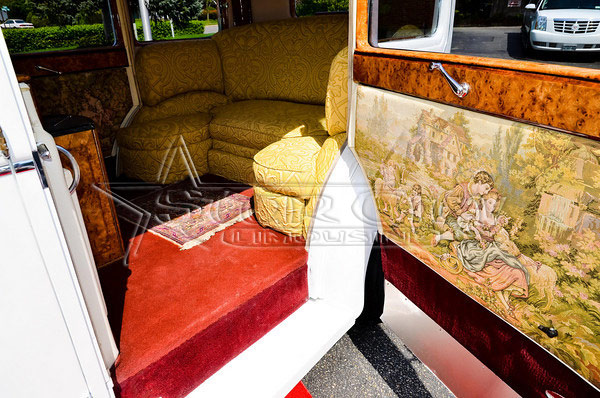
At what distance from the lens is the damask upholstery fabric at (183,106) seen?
2.97m

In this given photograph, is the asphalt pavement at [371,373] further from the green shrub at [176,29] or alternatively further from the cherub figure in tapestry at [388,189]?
the green shrub at [176,29]

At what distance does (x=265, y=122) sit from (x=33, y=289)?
6.22ft

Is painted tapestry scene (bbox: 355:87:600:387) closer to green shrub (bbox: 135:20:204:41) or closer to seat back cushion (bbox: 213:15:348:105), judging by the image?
seat back cushion (bbox: 213:15:348:105)

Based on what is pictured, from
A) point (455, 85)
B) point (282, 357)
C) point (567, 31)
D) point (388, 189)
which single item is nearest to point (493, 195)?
point (455, 85)

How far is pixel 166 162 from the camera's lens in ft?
8.86

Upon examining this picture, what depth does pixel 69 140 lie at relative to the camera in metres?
1.49

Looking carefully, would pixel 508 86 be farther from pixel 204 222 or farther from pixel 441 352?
pixel 204 222

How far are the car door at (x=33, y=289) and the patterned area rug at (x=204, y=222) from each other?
3.04 ft

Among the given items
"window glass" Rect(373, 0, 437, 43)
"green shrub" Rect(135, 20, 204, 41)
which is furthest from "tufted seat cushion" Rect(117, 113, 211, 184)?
"green shrub" Rect(135, 20, 204, 41)

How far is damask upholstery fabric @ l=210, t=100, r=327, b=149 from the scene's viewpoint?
2393mm

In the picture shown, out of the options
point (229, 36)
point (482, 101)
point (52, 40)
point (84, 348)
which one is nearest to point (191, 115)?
point (229, 36)

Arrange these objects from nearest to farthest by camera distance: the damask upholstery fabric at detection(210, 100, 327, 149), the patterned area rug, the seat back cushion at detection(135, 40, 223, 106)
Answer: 1. the patterned area rug
2. the damask upholstery fabric at detection(210, 100, 327, 149)
3. the seat back cushion at detection(135, 40, 223, 106)

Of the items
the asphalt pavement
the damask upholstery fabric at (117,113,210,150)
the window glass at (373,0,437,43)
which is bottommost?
the asphalt pavement

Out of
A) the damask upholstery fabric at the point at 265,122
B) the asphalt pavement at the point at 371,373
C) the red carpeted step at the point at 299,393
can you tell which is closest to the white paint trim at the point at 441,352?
the asphalt pavement at the point at 371,373
